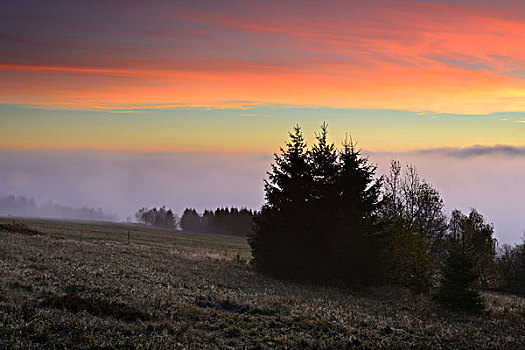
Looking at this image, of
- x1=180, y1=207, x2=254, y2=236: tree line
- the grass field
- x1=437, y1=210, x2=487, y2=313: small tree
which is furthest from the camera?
x1=180, y1=207, x2=254, y2=236: tree line

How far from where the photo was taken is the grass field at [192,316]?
12.6 metres

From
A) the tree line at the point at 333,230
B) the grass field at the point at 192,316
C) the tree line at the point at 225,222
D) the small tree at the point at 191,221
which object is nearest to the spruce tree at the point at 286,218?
the tree line at the point at 333,230

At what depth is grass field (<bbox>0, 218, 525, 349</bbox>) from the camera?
12.6 m

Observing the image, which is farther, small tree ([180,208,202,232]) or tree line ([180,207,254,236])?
small tree ([180,208,202,232])

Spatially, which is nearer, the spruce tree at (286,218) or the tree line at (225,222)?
the spruce tree at (286,218)

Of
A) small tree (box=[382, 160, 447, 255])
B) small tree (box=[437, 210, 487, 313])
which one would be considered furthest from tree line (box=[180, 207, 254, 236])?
small tree (box=[437, 210, 487, 313])

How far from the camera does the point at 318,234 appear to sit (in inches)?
1284

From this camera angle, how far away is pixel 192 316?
52.1 ft

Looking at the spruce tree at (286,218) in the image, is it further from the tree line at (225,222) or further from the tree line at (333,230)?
the tree line at (225,222)

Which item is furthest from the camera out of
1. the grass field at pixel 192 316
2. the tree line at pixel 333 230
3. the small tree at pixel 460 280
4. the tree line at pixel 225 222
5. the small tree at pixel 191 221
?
the small tree at pixel 191 221

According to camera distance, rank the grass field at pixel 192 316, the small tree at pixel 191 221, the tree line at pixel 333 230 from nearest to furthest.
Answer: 1. the grass field at pixel 192 316
2. the tree line at pixel 333 230
3. the small tree at pixel 191 221

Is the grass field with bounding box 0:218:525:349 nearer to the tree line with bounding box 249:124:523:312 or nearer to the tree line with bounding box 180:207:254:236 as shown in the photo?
the tree line with bounding box 249:124:523:312

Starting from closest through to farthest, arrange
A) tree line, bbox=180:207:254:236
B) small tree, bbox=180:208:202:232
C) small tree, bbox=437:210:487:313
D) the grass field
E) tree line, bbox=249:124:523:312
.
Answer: the grass field → small tree, bbox=437:210:487:313 → tree line, bbox=249:124:523:312 → tree line, bbox=180:207:254:236 → small tree, bbox=180:208:202:232

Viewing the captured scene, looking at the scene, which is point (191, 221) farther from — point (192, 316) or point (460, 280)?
point (192, 316)
